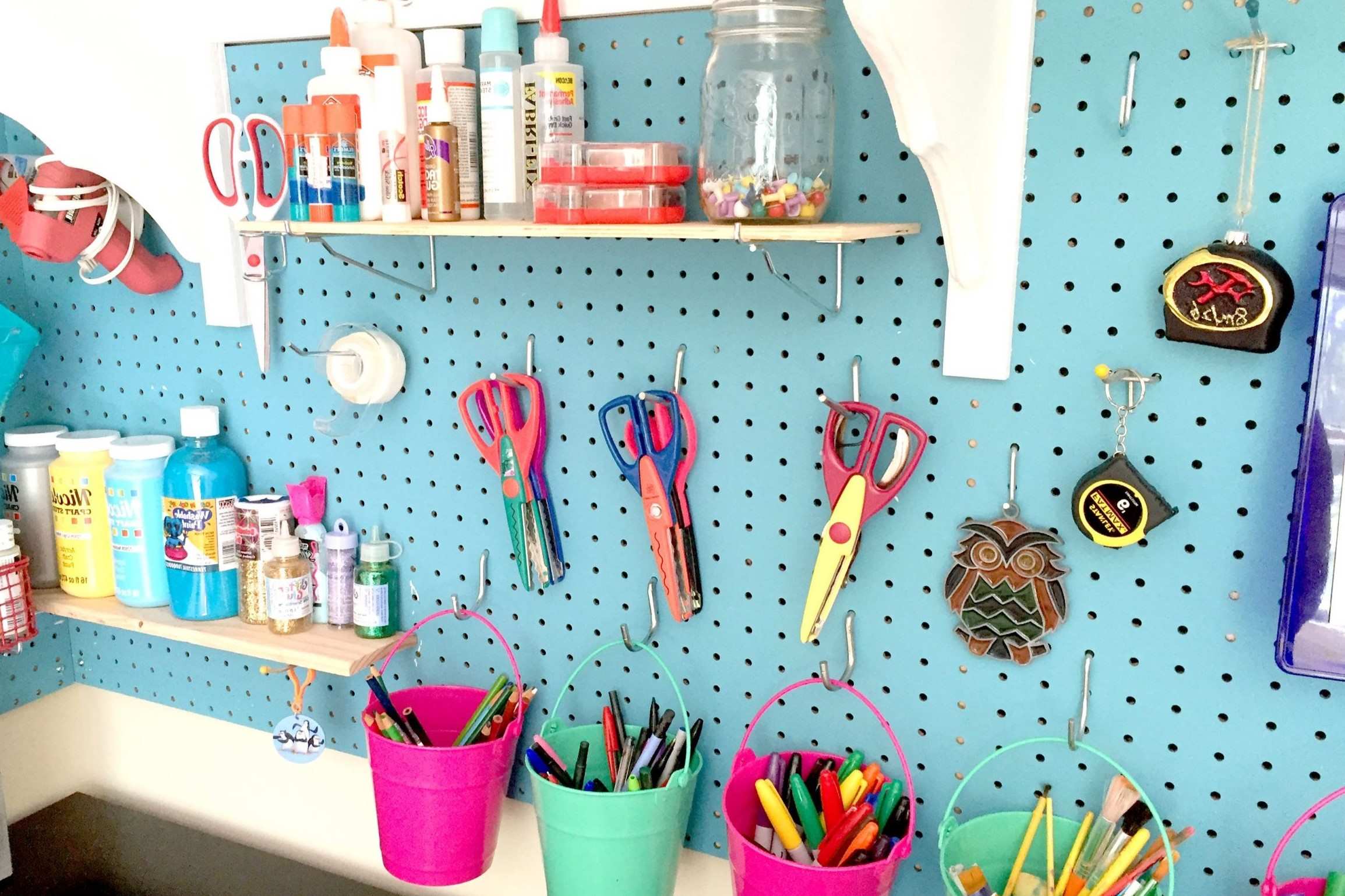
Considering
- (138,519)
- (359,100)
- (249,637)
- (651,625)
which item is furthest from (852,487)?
(138,519)

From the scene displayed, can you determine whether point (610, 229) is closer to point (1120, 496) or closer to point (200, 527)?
point (1120, 496)

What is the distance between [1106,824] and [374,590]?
80 centimetres

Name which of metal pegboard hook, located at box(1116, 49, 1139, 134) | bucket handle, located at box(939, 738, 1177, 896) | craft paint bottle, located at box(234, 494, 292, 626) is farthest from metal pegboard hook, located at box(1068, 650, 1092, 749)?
craft paint bottle, located at box(234, 494, 292, 626)

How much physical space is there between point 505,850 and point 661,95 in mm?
908

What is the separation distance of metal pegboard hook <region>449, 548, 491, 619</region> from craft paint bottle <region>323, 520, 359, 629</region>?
123 millimetres

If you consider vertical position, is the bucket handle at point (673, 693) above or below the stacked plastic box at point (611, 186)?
below

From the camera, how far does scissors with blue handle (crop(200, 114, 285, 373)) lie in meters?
1.17

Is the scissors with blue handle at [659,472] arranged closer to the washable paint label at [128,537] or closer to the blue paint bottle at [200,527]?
the blue paint bottle at [200,527]

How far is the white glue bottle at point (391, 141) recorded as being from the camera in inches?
42.1

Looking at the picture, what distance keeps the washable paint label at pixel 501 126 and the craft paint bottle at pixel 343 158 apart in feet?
0.45

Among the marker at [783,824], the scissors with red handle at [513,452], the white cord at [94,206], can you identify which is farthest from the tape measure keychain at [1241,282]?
the white cord at [94,206]

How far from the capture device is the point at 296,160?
1.09 meters

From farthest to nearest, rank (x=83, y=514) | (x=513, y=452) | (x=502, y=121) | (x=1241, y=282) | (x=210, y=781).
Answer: (x=210, y=781) < (x=83, y=514) < (x=513, y=452) < (x=502, y=121) < (x=1241, y=282)

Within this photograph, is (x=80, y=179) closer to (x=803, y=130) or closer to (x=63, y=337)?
(x=63, y=337)
